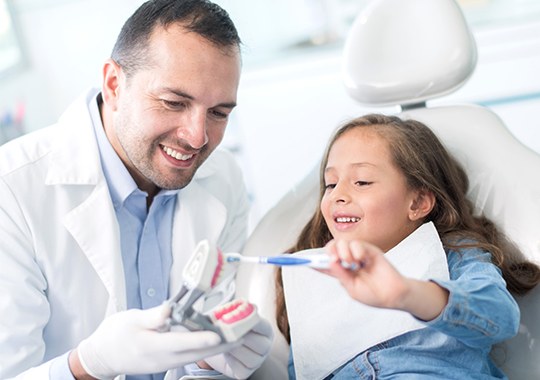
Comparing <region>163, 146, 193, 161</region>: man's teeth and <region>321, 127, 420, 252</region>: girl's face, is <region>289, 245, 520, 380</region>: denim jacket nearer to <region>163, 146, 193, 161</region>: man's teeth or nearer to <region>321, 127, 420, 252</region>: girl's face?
<region>321, 127, 420, 252</region>: girl's face

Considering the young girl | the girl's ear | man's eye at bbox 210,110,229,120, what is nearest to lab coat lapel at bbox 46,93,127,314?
man's eye at bbox 210,110,229,120

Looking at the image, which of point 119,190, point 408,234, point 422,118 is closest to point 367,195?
point 408,234

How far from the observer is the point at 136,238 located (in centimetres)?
166

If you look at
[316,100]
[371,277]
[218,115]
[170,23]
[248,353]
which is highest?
[170,23]

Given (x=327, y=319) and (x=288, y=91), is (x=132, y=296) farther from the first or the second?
(x=288, y=91)

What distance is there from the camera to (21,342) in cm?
140

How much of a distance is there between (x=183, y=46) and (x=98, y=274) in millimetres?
494

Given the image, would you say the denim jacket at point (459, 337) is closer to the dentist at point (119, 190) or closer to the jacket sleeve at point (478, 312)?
the jacket sleeve at point (478, 312)

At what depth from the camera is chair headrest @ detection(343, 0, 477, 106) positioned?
1.73 m

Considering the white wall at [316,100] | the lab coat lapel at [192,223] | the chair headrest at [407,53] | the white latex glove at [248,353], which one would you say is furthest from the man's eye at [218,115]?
the white wall at [316,100]

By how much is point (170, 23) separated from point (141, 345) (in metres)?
0.68

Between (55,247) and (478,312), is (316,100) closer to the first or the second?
(55,247)

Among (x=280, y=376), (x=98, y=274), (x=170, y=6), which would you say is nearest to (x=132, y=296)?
(x=98, y=274)

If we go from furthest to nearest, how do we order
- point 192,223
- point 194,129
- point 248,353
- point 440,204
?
point 192,223, point 440,204, point 194,129, point 248,353
